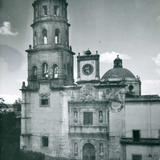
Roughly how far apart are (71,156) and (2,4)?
14.2 m

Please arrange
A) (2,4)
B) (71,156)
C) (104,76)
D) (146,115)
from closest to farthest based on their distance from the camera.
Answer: (2,4), (146,115), (71,156), (104,76)

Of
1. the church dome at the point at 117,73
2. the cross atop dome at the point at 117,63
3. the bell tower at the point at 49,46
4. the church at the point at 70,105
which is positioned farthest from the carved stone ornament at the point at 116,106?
the cross atop dome at the point at 117,63

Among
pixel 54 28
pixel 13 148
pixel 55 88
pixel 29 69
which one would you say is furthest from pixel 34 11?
pixel 13 148

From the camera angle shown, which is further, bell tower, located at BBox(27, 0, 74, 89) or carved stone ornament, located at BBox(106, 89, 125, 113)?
bell tower, located at BBox(27, 0, 74, 89)

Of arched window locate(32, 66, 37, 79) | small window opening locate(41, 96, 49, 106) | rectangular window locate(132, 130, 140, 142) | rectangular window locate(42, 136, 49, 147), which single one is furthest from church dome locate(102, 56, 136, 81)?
rectangular window locate(42, 136, 49, 147)

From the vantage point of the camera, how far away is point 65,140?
26.2 metres

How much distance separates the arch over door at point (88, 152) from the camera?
1014 inches

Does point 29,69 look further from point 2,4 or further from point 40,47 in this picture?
point 2,4

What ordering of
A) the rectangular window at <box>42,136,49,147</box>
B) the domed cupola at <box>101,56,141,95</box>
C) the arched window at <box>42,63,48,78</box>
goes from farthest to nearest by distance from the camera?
the domed cupola at <box>101,56,141,95</box> → the arched window at <box>42,63,48,78</box> → the rectangular window at <box>42,136,49,147</box>

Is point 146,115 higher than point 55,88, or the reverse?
point 55,88

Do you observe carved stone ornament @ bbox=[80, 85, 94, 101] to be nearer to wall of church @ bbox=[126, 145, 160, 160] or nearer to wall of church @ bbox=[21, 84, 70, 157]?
wall of church @ bbox=[21, 84, 70, 157]

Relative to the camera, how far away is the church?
968 inches

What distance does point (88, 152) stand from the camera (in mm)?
25859

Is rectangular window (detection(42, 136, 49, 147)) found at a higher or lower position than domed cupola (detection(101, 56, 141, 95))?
lower
